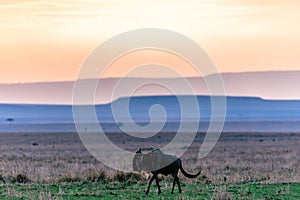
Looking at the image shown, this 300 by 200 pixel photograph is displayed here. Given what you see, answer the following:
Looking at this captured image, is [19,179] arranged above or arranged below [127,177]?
below

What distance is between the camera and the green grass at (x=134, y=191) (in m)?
20.2

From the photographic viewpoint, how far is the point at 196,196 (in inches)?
795

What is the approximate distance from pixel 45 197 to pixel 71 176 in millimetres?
6533

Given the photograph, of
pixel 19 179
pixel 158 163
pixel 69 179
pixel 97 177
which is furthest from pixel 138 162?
pixel 19 179

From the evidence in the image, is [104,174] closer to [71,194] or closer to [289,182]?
[71,194]

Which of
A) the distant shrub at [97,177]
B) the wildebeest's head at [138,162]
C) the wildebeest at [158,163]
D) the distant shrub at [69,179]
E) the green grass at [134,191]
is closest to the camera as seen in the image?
the green grass at [134,191]

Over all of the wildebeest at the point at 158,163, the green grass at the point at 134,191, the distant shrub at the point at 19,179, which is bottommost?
the green grass at the point at 134,191

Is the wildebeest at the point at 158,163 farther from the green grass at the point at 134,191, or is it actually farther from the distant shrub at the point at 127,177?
the distant shrub at the point at 127,177

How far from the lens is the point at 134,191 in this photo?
2178cm

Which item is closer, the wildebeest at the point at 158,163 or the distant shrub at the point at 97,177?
the wildebeest at the point at 158,163

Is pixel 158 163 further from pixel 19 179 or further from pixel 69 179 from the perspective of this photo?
pixel 19 179

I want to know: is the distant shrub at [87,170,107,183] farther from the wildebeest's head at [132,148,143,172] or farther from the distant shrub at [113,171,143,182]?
the wildebeest's head at [132,148,143,172]

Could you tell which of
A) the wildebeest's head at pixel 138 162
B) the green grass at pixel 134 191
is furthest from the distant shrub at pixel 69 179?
the wildebeest's head at pixel 138 162

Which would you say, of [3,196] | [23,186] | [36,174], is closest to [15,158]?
[36,174]
